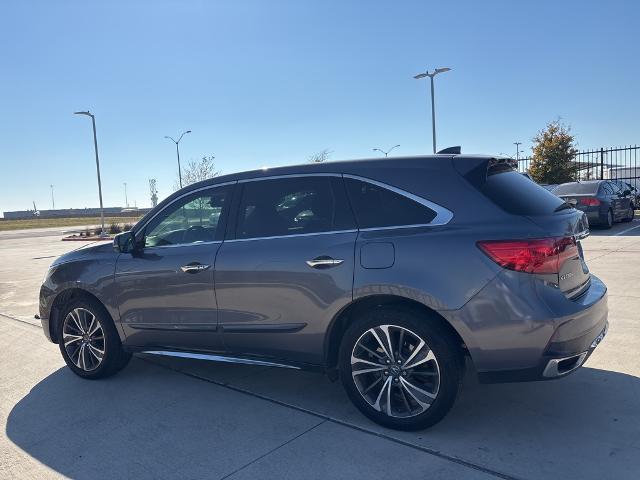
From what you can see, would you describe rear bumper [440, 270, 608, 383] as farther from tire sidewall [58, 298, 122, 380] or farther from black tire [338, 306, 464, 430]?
tire sidewall [58, 298, 122, 380]

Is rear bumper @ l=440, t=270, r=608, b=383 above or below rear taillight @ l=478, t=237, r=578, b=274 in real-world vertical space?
below

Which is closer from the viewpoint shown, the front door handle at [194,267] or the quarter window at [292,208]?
the quarter window at [292,208]

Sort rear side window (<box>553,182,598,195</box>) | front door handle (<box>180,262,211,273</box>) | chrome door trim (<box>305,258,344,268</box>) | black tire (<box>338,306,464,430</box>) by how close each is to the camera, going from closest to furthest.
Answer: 1. black tire (<box>338,306,464,430</box>)
2. chrome door trim (<box>305,258,344,268</box>)
3. front door handle (<box>180,262,211,273</box>)
4. rear side window (<box>553,182,598,195</box>)

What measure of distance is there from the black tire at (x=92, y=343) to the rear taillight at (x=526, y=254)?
329 cm

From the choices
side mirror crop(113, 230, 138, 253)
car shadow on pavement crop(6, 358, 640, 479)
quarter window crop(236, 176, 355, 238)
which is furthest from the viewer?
side mirror crop(113, 230, 138, 253)

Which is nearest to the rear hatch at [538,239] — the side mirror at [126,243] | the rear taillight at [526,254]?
the rear taillight at [526,254]

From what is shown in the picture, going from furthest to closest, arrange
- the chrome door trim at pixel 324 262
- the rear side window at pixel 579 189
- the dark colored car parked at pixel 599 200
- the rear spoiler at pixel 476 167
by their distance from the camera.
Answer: the rear side window at pixel 579 189 → the dark colored car parked at pixel 599 200 → the chrome door trim at pixel 324 262 → the rear spoiler at pixel 476 167

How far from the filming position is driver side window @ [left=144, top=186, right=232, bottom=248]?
4.24 metres

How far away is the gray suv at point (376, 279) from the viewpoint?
310 centimetres

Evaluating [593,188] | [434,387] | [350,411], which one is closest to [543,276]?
[434,387]

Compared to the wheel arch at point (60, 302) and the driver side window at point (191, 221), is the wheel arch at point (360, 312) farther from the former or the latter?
the wheel arch at point (60, 302)

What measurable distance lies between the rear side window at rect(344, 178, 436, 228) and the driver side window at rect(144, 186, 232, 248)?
3.75ft

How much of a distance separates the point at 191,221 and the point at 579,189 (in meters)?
14.5

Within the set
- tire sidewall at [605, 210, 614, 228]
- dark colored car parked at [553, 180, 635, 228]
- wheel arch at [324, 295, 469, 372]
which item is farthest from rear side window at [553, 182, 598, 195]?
wheel arch at [324, 295, 469, 372]
